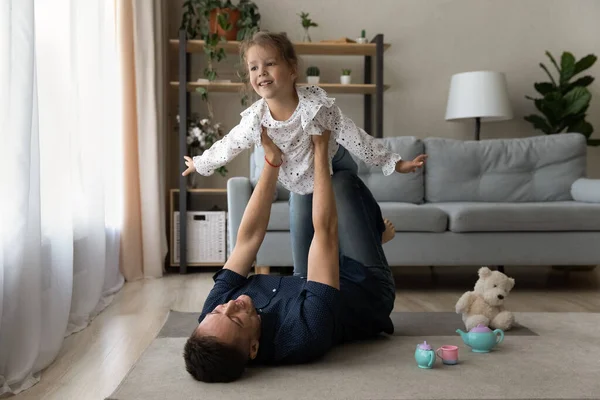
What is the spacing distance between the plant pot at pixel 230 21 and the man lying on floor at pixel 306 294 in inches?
97.8

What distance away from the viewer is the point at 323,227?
197cm

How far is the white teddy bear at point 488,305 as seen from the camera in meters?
2.32

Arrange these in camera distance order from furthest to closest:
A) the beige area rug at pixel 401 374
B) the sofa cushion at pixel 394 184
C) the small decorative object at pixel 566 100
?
the small decorative object at pixel 566 100, the sofa cushion at pixel 394 184, the beige area rug at pixel 401 374

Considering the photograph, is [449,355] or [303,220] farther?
[303,220]

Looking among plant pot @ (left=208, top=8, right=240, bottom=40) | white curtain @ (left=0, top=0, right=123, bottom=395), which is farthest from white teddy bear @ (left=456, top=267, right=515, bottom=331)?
plant pot @ (left=208, top=8, right=240, bottom=40)

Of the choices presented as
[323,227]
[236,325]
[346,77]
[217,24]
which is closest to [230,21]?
[217,24]

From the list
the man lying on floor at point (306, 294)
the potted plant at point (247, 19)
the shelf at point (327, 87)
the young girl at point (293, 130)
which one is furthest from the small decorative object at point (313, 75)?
the man lying on floor at point (306, 294)

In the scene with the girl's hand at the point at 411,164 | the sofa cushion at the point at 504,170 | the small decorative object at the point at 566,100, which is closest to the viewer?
the girl's hand at the point at 411,164

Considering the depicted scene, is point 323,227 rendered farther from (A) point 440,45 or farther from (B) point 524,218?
(A) point 440,45

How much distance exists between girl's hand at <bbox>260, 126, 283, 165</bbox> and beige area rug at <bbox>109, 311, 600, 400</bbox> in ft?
2.13

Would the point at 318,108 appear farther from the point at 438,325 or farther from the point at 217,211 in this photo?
the point at 217,211

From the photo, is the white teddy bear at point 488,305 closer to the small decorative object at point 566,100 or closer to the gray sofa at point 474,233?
the gray sofa at point 474,233

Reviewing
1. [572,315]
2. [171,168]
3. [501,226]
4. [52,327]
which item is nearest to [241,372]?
[52,327]

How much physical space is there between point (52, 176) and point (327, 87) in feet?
8.52
